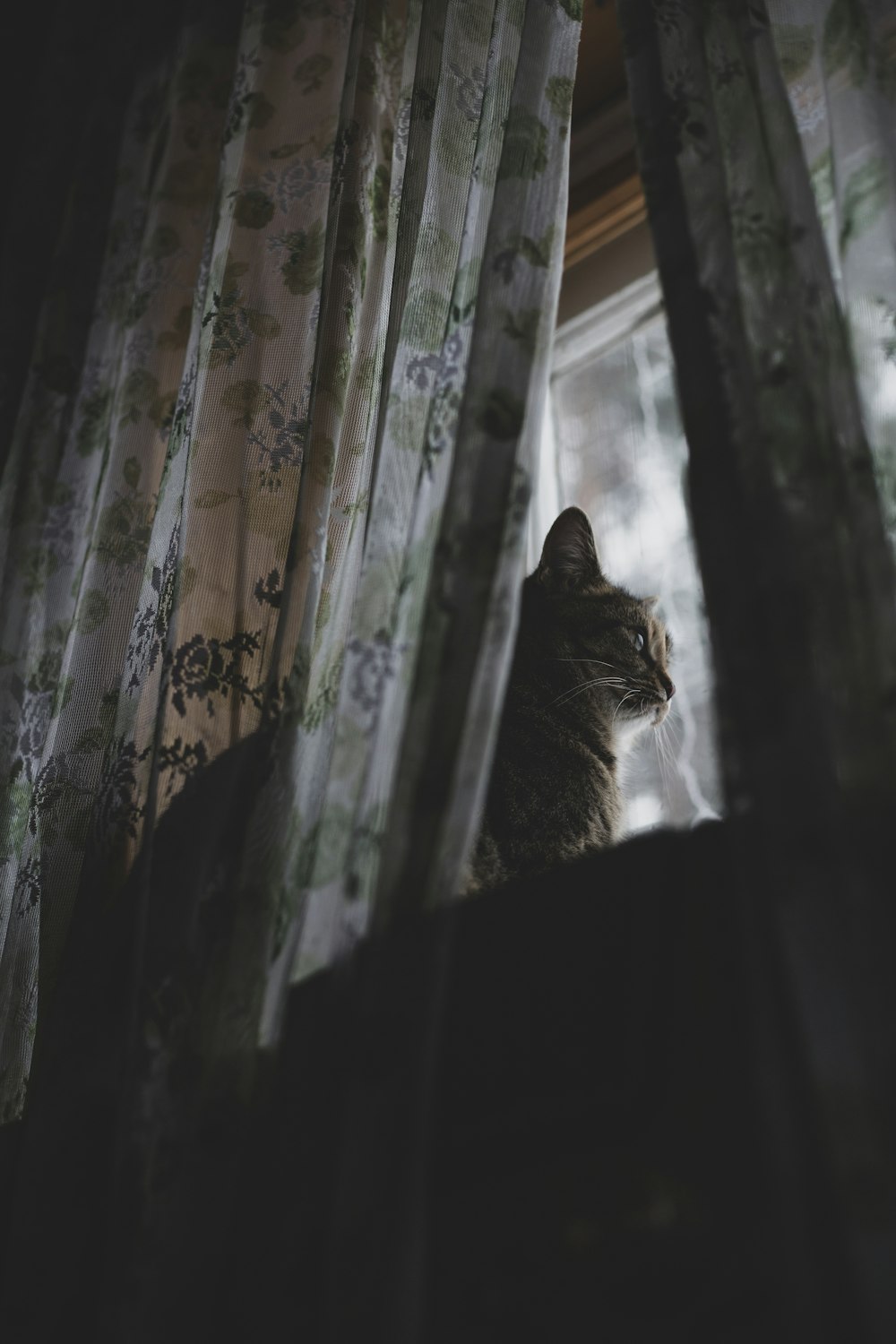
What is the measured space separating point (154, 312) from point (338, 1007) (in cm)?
102

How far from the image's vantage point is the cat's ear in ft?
4.04

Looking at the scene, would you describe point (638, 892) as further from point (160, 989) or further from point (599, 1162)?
point (160, 989)

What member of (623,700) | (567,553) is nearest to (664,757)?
(623,700)

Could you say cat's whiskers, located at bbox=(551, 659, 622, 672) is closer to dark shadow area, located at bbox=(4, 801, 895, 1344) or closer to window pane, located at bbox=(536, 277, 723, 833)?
window pane, located at bbox=(536, 277, 723, 833)

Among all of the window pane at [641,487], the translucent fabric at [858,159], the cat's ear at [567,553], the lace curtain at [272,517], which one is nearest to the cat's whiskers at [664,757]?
the window pane at [641,487]

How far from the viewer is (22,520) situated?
1.31 m

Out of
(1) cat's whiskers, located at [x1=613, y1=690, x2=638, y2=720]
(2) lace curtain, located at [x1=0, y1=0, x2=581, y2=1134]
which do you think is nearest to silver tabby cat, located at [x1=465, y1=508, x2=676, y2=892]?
(1) cat's whiskers, located at [x1=613, y1=690, x2=638, y2=720]

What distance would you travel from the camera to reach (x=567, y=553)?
124cm

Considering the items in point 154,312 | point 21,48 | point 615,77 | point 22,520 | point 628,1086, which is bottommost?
point 628,1086

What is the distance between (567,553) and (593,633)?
11cm

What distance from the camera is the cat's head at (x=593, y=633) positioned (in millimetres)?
1194

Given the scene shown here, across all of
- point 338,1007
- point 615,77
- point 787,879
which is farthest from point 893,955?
point 615,77

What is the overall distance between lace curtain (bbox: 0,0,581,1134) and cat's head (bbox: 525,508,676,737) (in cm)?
30

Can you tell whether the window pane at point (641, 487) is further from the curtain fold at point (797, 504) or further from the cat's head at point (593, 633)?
the curtain fold at point (797, 504)
